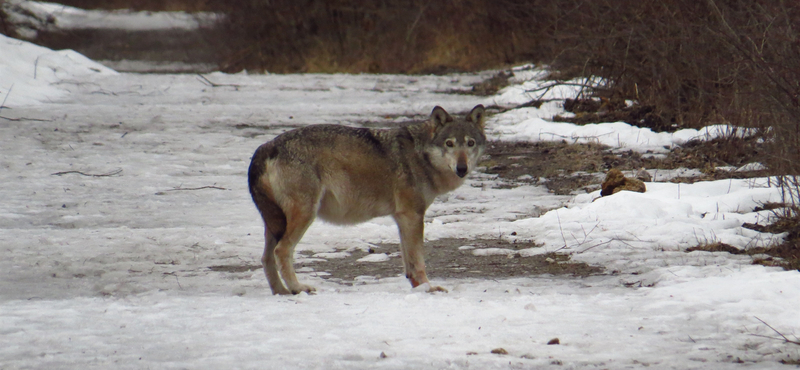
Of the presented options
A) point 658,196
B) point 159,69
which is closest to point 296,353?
point 658,196

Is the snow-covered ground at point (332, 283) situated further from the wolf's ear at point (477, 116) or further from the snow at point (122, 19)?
the snow at point (122, 19)

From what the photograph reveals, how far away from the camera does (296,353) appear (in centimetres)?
451

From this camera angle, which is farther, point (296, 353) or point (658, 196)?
point (658, 196)

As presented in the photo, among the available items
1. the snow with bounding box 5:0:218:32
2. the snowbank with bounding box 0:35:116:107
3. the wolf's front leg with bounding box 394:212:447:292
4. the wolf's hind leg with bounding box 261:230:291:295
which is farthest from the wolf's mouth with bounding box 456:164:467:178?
the snow with bounding box 5:0:218:32

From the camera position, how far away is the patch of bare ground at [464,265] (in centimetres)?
686

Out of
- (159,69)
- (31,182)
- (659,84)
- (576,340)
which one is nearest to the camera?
(576,340)

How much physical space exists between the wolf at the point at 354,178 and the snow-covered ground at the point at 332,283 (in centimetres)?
41

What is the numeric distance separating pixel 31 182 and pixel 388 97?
10435 millimetres

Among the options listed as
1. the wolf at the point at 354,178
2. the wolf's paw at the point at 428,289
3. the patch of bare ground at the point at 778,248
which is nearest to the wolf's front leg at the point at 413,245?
the wolf at the point at 354,178

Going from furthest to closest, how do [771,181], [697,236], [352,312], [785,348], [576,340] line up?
[771,181] < [697,236] < [352,312] < [576,340] < [785,348]

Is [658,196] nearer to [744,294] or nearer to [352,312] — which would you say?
[744,294]

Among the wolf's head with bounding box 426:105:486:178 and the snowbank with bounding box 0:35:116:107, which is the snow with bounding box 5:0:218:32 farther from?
the wolf's head with bounding box 426:105:486:178

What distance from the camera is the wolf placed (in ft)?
20.1

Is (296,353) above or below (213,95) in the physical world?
below
